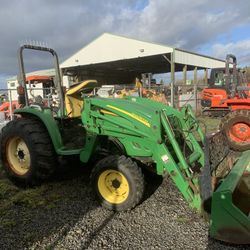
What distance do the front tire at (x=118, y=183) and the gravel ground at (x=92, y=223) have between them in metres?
0.14

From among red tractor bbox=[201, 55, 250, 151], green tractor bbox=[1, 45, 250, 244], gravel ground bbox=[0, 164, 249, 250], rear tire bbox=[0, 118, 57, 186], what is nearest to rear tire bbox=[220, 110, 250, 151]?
red tractor bbox=[201, 55, 250, 151]

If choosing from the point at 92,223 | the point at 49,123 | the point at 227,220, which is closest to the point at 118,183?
the point at 92,223

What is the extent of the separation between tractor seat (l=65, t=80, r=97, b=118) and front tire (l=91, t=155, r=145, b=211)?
1.41m

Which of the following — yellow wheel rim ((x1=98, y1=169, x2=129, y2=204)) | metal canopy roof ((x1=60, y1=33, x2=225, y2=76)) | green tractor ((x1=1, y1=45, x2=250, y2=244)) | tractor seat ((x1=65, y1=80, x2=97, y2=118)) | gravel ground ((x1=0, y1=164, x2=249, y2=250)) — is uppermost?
metal canopy roof ((x1=60, y1=33, x2=225, y2=76))

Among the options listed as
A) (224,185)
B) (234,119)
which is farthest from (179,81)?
(224,185)

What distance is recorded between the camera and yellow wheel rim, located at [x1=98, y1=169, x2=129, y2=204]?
439 cm

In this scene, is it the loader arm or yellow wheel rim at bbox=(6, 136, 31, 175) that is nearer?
the loader arm

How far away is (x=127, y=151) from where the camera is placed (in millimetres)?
4668

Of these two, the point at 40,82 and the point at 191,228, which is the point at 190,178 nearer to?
the point at 191,228

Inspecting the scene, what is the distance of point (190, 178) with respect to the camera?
394 centimetres

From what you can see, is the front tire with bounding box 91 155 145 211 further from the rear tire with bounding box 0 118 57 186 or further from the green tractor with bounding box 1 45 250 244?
the rear tire with bounding box 0 118 57 186

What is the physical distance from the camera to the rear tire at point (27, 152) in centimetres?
503

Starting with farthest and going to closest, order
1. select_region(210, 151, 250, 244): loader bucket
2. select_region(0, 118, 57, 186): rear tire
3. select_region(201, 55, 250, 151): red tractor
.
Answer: select_region(201, 55, 250, 151): red tractor → select_region(0, 118, 57, 186): rear tire → select_region(210, 151, 250, 244): loader bucket

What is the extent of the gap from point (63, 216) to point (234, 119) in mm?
5594
